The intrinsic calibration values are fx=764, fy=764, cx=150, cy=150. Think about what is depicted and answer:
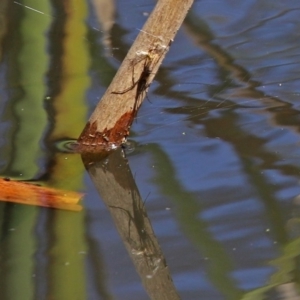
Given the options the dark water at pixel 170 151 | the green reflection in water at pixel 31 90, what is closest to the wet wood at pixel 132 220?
the dark water at pixel 170 151

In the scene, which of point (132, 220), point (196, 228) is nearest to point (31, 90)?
point (132, 220)

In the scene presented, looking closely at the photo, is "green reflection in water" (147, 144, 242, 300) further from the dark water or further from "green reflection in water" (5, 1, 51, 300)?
"green reflection in water" (5, 1, 51, 300)

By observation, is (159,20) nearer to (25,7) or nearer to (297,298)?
(297,298)

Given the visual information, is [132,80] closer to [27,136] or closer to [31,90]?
[27,136]

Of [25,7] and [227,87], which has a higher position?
[25,7]

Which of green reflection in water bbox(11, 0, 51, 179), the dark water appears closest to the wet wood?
the dark water

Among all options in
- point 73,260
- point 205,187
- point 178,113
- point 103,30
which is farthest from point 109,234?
point 103,30

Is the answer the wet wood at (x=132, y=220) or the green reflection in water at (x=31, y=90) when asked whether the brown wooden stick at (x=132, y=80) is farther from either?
the green reflection in water at (x=31, y=90)
